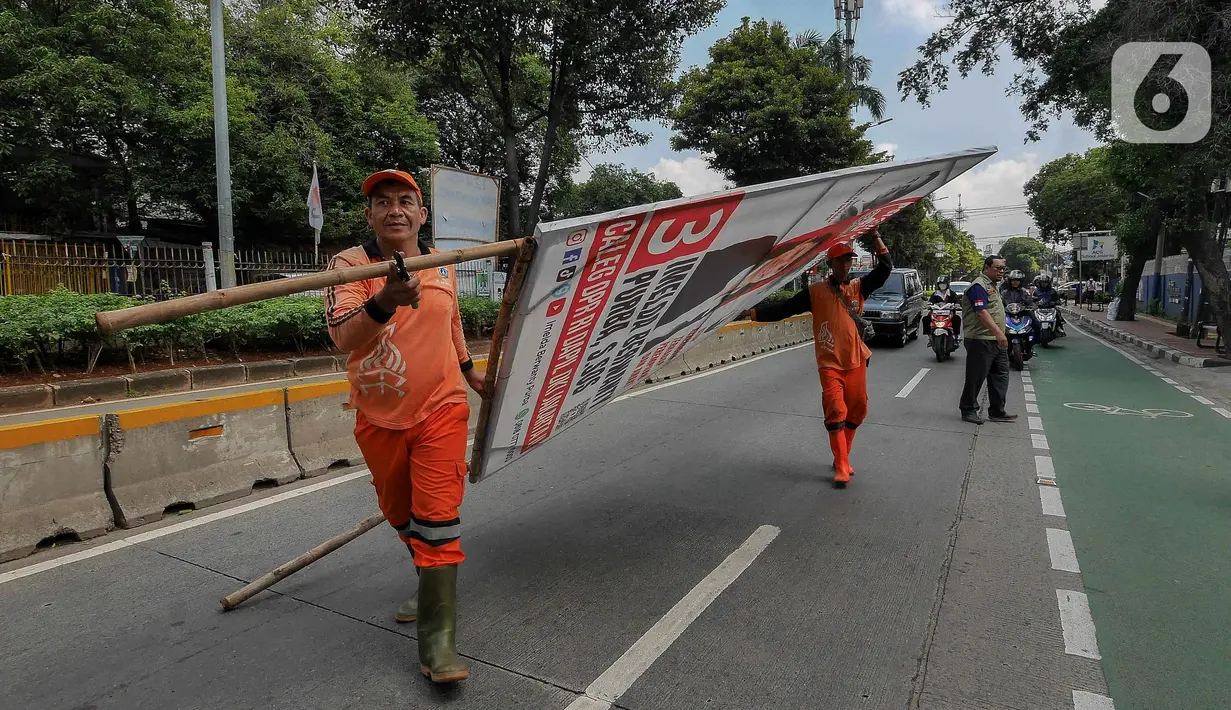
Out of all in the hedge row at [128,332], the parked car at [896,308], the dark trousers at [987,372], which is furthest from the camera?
the parked car at [896,308]

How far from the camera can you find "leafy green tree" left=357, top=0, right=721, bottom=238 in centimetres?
1227

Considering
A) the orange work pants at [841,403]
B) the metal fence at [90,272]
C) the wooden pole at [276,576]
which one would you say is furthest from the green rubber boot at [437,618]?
the metal fence at [90,272]

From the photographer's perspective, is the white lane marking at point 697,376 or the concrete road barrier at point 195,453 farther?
the white lane marking at point 697,376

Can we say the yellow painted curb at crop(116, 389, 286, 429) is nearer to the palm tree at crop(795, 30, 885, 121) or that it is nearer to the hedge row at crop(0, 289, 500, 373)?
the hedge row at crop(0, 289, 500, 373)

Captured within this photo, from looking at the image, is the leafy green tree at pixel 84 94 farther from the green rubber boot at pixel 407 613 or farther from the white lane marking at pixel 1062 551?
the white lane marking at pixel 1062 551

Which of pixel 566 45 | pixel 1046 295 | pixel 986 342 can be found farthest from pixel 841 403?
pixel 1046 295

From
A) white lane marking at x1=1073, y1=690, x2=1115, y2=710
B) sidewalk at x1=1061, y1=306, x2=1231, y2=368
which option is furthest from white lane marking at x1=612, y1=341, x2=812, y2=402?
sidewalk at x1=1061, y1=306, x2=1231, y2=368

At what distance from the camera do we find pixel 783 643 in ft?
9.49

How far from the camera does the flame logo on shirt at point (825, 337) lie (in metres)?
5.22

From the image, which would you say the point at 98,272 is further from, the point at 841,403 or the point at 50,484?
the point at 841,403

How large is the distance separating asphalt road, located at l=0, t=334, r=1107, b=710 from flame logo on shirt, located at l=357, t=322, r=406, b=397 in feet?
3.71

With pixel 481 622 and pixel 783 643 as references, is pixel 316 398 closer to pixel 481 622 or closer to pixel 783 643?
pixel 481 622

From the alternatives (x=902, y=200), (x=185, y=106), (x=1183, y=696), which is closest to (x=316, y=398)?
(x=902, y=200)

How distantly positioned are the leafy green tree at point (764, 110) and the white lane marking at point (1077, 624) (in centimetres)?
1921
